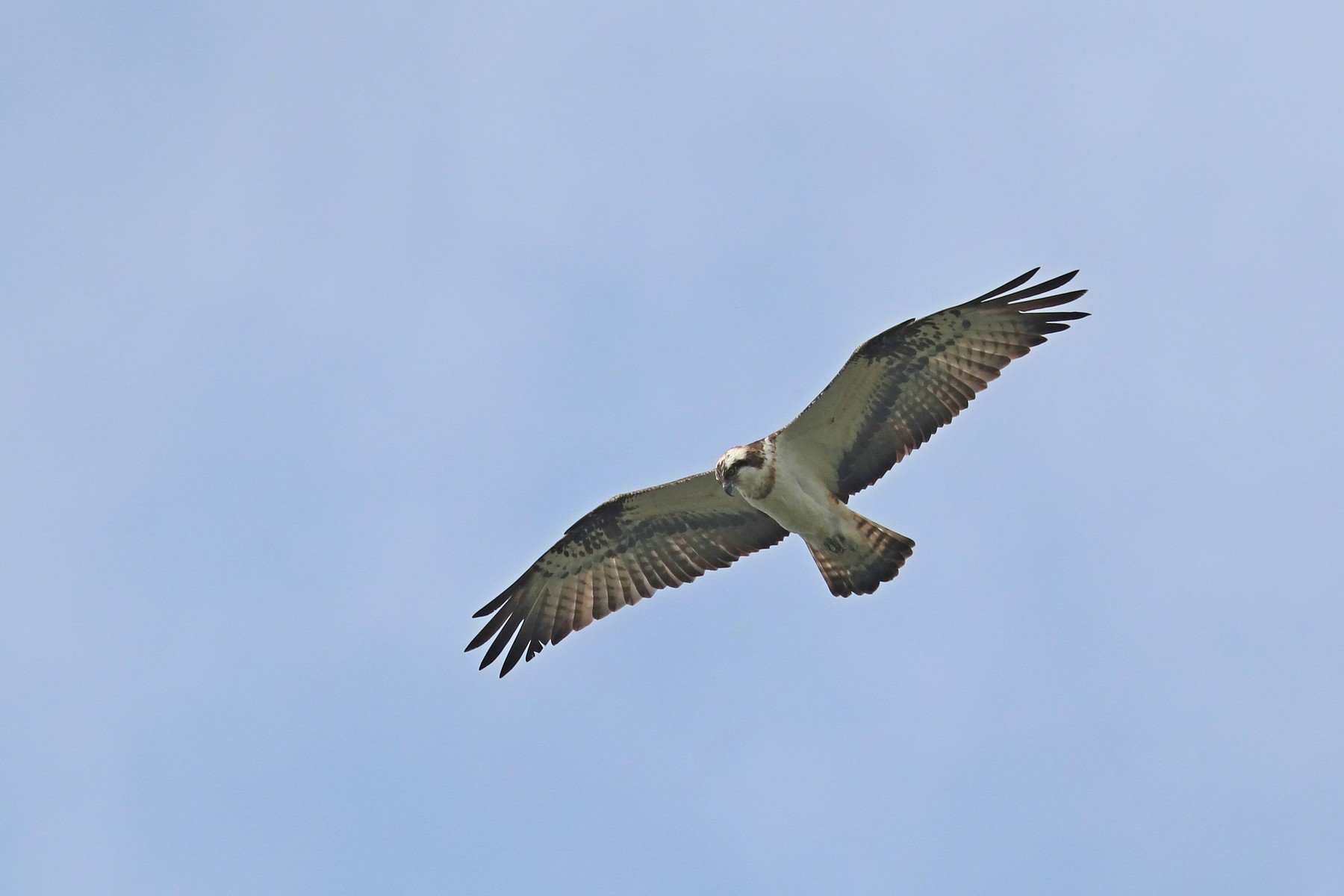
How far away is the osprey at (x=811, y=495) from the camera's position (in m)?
13.1

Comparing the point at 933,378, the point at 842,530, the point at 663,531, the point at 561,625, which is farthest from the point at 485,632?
the point at 933,378

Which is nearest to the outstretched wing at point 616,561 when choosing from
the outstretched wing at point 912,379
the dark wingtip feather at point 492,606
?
the dark wingtip feather at point 492,606

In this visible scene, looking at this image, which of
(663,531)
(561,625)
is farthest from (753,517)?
(561,625)

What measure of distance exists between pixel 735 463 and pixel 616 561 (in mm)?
1980

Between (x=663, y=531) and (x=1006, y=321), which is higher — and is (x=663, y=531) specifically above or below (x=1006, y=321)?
above

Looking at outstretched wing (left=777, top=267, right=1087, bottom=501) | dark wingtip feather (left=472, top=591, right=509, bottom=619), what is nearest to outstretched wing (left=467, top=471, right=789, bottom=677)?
dark wingtip feather (left=472, top=591, right=509, bottom=619)

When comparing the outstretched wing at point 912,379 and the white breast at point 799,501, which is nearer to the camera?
the outstretched wing at point 912,379

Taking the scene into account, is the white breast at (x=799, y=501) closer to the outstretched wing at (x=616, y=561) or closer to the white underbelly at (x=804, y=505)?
the white underbelly at (x=804, y=505)

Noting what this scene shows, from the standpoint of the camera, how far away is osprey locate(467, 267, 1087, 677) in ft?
43.1

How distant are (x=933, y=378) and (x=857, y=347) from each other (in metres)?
0.71

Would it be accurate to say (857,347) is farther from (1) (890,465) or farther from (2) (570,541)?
(2) (570,541)

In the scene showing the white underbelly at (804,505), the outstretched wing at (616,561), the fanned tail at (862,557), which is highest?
the outstretched wing at (616,561)

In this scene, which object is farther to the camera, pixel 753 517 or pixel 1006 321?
pixel 753 517

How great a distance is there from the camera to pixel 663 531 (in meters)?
14.6
